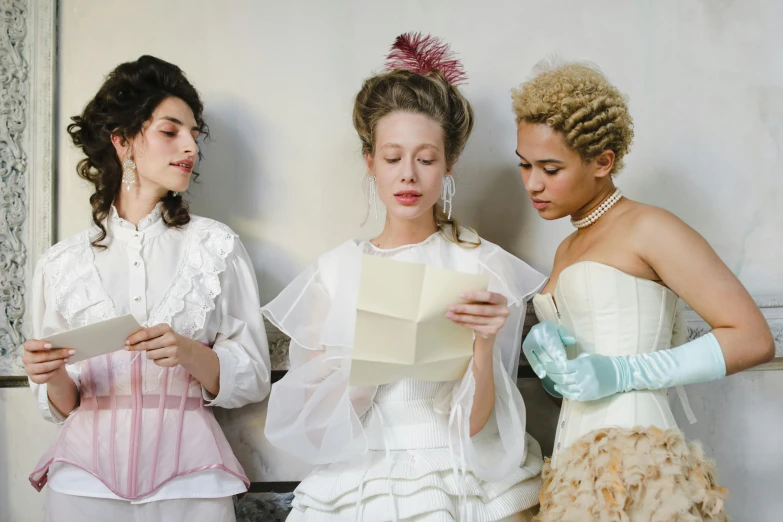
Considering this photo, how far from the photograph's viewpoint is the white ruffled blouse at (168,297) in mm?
2131

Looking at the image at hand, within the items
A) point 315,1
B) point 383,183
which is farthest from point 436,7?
point 383,183

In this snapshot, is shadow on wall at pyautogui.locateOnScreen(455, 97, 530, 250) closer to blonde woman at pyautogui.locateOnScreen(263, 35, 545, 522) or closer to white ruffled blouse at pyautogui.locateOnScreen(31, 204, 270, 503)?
blonde woman at pyautogui.locateOnScreen(263, 35, 545, 522)

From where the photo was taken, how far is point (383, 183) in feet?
6.81

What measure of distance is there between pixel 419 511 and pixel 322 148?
1.45 m

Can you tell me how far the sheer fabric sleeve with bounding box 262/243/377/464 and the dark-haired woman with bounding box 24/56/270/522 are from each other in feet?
0.82

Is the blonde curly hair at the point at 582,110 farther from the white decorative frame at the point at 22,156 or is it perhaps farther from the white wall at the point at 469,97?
the white decorative frame at the point at 22,156

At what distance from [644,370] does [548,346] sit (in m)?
0.26

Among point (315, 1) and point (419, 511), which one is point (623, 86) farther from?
point (419, 511)

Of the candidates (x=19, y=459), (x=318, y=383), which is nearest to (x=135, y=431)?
(x=318, y=383)

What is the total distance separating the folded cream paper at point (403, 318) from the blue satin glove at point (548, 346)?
0.91ft

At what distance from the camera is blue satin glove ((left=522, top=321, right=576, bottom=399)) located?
1858 mm

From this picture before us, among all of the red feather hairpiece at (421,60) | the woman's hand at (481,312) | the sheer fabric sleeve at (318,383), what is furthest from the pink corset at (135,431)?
the red feather hairpiece at (421,60)

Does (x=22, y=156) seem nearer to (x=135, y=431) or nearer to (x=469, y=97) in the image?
(x=135, y=431)

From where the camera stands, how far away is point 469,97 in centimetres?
266
